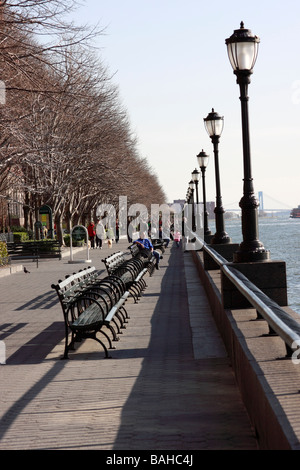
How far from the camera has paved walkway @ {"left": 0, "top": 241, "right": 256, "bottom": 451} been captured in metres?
5.64

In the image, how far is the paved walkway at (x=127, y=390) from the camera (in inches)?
222

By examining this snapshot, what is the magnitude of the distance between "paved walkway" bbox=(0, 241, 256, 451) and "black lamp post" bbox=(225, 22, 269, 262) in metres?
1.46

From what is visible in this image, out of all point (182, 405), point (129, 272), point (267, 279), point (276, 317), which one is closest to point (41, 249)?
point (129, 272)

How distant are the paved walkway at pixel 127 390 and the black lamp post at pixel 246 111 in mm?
1457

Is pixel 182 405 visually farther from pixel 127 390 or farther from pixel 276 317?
pixel 276 317

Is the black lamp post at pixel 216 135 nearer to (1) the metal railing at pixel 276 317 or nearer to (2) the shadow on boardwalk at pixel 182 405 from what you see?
(2) the shadow on boardwalk at pixel 182 405

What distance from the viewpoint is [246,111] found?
951 centimetres

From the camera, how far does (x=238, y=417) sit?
6090 millimetres

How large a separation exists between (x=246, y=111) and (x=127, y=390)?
4.19 m

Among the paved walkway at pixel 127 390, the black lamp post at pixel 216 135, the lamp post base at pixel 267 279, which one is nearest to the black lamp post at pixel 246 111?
the lamp post base at pixel 267 279

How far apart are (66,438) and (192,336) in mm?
4639
